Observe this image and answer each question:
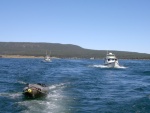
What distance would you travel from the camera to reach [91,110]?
102 ft

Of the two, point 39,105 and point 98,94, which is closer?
Answer: point 39,105

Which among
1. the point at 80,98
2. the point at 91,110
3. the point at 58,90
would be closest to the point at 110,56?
the point at 58,90

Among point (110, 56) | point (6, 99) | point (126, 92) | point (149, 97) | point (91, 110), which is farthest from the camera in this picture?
point (110, 56)

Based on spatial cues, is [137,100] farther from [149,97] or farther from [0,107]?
[0,107]

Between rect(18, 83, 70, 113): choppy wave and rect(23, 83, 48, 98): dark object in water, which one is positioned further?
rect(23, 83, 48, 98): dark object in water

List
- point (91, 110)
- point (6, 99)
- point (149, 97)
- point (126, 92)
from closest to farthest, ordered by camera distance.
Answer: point (91, 110) → point (6, 99) → point (149, 97) → point (126, 92)

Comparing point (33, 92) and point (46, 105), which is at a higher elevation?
point (33, 92)

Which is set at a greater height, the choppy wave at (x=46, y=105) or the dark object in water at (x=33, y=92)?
the dark object in water at (x=33, y=92)

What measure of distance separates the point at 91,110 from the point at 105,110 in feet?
4.40

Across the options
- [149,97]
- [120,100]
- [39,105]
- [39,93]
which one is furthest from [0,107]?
[149,97]

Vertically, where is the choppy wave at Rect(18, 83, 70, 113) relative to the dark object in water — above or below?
below

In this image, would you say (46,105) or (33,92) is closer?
(46,105)

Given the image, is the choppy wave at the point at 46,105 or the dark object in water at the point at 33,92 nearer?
the choppy wave at the point at 46,105

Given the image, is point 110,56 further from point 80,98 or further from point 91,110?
point 91,110
